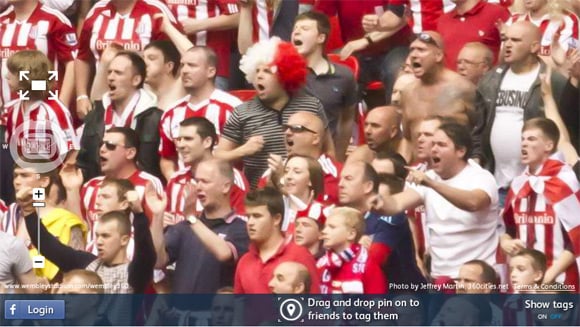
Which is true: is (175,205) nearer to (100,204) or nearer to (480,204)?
(100,204)

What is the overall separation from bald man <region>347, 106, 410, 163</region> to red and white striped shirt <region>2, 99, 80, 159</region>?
4.54 ft

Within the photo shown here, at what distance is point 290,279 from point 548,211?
125cm

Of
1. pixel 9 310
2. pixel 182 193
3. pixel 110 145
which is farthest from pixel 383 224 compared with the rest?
pixel 9 310

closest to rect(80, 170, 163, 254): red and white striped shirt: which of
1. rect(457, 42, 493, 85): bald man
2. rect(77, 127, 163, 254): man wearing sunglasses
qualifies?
rect(77, 127, 163, 254): man wearing sunglasses

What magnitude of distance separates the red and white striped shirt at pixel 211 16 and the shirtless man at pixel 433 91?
889 millimetres

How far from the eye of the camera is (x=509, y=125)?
32.2 feet

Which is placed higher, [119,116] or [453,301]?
[119,116]

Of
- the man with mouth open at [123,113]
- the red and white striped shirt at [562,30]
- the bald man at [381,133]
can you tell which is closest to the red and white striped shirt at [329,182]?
the bald man at [381,133]

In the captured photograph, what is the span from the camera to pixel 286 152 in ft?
32.1

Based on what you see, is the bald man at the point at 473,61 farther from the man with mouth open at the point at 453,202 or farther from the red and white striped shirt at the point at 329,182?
the red and white striped shirt at the point at 329,182

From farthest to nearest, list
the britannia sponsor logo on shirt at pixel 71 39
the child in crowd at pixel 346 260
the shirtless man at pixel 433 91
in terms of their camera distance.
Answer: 1. the britannia sponsor logo on shirt at pixel 71 39
2. the shirtless man at pixel 433 91
3. the child in crowd at pixel 346 260

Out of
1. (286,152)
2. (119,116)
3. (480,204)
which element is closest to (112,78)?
(119,116)

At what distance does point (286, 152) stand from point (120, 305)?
1069 millimetres

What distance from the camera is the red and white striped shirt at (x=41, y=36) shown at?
398 inches
